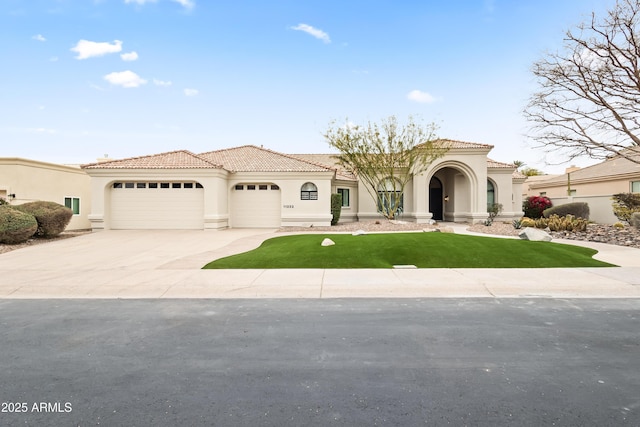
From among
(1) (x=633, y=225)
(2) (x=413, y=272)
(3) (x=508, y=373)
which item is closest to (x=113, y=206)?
(2) (x=413, y=272)

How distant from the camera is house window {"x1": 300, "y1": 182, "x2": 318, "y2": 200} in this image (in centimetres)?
2131

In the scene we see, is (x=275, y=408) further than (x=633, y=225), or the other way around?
(x=633, y=225)

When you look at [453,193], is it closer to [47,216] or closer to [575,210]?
[575,210]

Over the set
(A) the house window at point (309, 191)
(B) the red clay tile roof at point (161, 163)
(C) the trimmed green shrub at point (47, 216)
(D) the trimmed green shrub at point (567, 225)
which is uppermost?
(B) the red clay tile roof at point (161, 163)

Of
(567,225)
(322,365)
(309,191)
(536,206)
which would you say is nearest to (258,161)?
(309,191)

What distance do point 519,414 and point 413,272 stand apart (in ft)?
19.0

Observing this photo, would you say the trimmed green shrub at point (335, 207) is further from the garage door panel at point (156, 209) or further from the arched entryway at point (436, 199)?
the arched entryway at point (436, 199)

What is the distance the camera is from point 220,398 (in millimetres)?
3246

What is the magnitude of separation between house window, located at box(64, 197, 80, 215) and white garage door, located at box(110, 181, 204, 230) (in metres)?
2.94

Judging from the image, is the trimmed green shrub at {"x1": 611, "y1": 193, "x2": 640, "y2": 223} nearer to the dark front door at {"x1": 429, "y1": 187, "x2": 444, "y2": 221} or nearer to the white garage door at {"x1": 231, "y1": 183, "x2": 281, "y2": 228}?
the dark front door at {"x1": 429, "y1": 187, "x2": 444, "y2": 221}

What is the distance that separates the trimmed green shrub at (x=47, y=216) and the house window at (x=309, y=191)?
1224 centimetres

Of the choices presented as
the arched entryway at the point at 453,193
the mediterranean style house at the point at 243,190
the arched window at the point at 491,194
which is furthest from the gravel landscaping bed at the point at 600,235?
the arched window at the point at 491,194

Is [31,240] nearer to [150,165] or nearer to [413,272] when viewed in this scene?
[150,165]

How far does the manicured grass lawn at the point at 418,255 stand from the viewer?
954 cm
